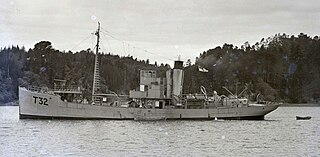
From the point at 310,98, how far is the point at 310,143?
361 feet

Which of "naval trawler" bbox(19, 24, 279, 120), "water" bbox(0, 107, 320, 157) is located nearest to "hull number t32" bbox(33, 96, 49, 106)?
"naval trawler" bbox(19, 24, 279, 120)

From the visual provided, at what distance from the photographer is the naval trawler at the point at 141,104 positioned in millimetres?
69625

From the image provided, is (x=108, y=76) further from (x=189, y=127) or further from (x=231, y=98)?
(x=189, y=127)

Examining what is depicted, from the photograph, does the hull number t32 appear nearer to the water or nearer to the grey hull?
the grey hull

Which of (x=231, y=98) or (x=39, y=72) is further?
(x=39, y=72)

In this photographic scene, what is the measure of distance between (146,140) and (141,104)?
23534 mm

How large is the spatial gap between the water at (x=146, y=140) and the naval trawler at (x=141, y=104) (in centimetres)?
172

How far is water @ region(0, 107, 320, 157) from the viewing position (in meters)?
41.5

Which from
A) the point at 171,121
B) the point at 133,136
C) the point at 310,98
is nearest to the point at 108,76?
the point at 310,98

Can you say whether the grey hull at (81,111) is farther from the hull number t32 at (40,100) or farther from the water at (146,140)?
the water at (146,140)

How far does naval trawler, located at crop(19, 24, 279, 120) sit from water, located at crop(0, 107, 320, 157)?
1.72 m

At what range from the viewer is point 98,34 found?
2921 inches

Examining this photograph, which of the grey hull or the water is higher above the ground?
the grey hull

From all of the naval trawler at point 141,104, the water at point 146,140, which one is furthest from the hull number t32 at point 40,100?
the water at point 146,140
